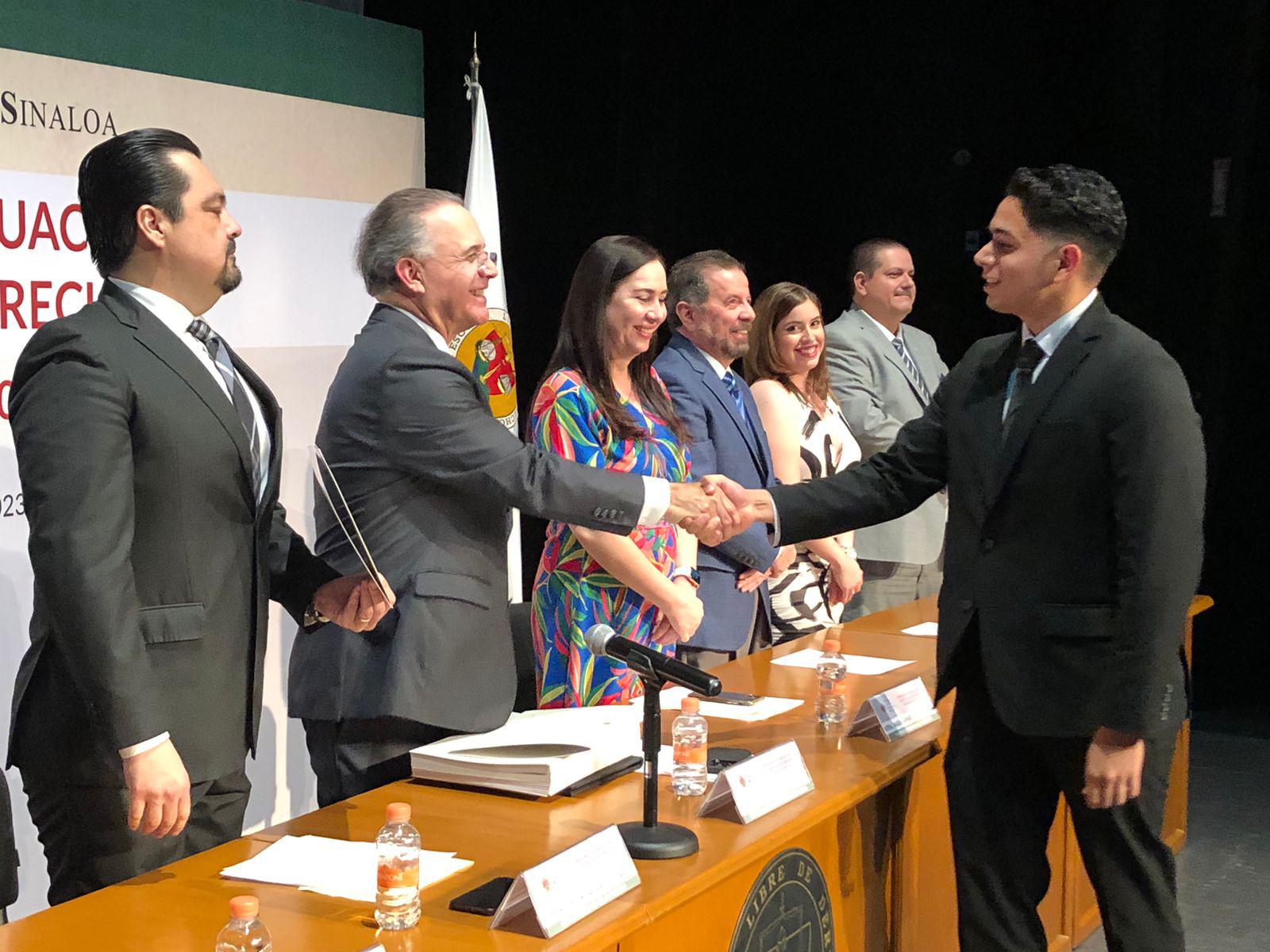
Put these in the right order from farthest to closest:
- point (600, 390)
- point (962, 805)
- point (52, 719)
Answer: point (600, 390) → point (962, 805) → point (52, 719)

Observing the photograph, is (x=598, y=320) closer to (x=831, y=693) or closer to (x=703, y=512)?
(x=703, y=512)

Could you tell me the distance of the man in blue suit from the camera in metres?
3.34

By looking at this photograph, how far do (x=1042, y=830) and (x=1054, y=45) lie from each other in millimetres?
3774

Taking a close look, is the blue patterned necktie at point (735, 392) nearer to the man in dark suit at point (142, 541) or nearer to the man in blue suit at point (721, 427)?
the man in blue suit at point (721, 427)

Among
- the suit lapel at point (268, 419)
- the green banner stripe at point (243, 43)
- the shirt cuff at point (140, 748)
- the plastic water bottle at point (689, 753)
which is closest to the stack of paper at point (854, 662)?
the plastic water bottle at point (689, 753)

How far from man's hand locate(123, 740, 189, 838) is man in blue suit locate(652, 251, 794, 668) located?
169 centimetres

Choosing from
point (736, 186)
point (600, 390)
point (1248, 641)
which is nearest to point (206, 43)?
point (600, 390)

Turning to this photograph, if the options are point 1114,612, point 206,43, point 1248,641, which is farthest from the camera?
point 1248,641

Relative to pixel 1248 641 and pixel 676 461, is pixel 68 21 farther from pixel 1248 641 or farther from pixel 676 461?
pixel 1248 641

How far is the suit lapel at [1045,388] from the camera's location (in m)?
2.16

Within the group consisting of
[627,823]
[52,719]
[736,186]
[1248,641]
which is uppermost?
[736,186]

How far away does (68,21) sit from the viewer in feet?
10.7

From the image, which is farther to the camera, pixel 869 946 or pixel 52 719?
pixel 869 946

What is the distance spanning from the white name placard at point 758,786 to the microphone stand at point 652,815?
0.11 meters
